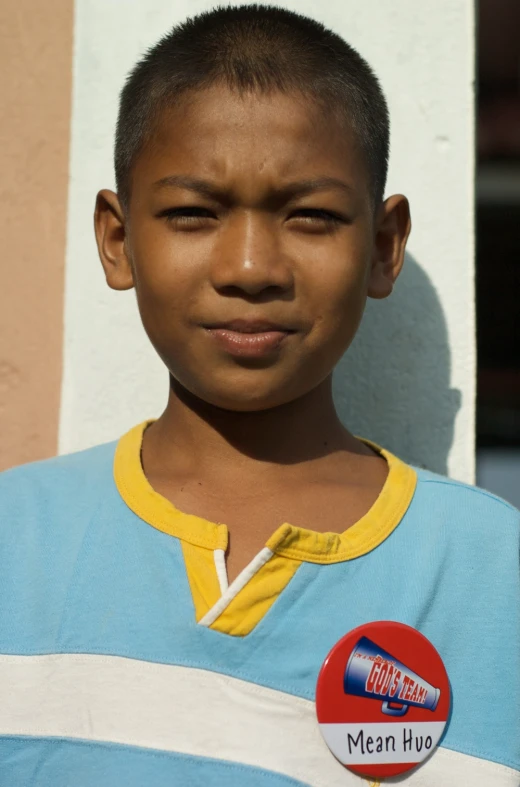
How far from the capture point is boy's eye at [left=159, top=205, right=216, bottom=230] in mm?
1556

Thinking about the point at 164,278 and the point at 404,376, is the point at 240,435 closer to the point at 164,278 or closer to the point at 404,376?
the point at 164,278

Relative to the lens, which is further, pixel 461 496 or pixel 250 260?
pixel 461 496

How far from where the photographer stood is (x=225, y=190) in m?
1.52

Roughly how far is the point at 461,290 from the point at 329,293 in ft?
2.12

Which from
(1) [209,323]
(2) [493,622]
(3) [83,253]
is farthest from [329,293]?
(3) [83,253]

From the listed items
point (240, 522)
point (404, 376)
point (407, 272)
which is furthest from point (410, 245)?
point (240, 522)

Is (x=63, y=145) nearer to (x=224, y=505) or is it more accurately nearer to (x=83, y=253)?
(x=83, y=253)

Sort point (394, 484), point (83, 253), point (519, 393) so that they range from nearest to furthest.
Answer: point (394, 484) < point (83, 253) < point (519, 393)

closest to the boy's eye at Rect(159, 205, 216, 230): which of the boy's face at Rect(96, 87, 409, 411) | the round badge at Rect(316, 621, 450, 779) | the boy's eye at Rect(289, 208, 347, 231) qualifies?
the boy's face at Rect(96, 87, 409, 411)

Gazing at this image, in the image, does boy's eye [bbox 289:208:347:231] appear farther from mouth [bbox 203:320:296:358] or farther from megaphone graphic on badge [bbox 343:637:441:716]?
megaphone graphic on badge [bbox 343:637:441:716]

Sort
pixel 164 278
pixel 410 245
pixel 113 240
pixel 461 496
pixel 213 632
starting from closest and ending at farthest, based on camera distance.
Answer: pixel 213 632 → pixel 164 278 → pixel 461 496 → pixel 113 240 → pixel 410 245

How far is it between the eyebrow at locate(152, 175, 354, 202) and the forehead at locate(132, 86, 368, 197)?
0.01 meters

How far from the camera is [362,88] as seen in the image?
5.69 ft

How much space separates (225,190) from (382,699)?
80cm
